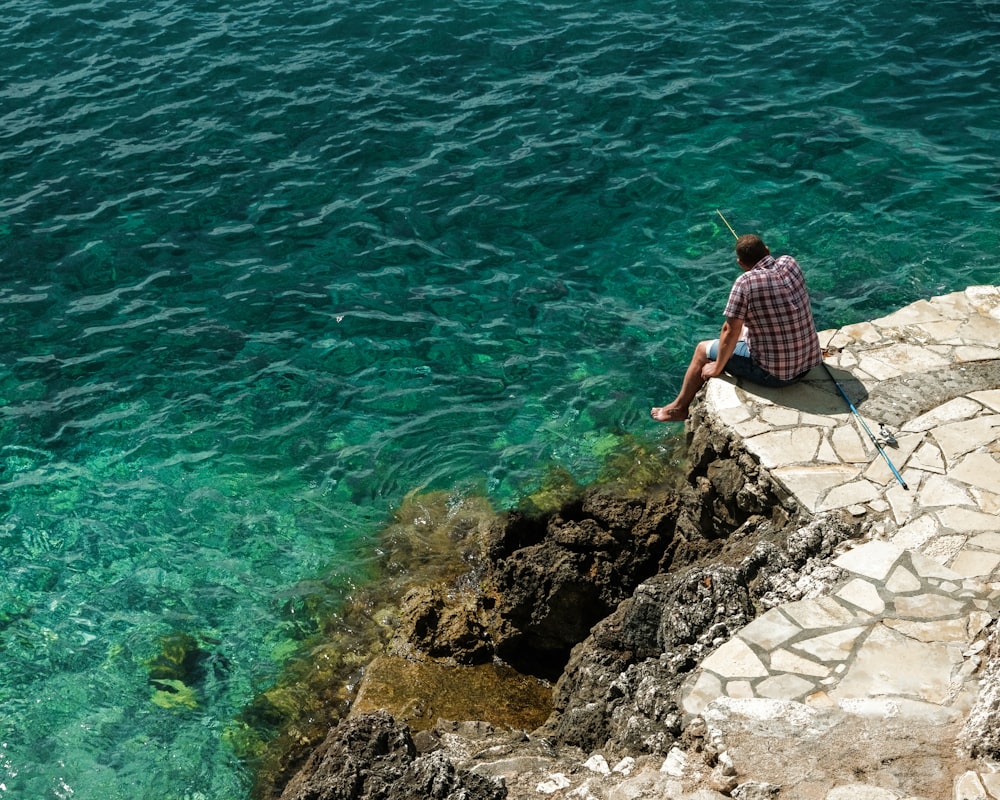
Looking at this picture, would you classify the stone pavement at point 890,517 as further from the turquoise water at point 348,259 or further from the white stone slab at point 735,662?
the turquoise water at point 348,259

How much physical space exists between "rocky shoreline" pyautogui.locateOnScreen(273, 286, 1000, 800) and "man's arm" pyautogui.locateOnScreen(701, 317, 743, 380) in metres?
0.47

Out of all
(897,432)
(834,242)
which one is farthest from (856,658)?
(834,242)

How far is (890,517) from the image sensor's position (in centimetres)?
865

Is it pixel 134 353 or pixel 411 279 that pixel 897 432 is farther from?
pixel 134 353

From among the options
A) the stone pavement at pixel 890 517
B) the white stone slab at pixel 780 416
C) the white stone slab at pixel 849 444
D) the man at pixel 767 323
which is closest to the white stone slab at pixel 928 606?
the stone pavement at pixel 890 517

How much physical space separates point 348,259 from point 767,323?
781 cm

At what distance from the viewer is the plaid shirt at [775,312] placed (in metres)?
9.99

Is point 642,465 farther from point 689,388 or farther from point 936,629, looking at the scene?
point 936,629

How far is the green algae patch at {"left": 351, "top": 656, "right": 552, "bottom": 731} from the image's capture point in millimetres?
9445

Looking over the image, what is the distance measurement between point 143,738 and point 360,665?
7.25ft

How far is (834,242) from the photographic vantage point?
15.2 meters

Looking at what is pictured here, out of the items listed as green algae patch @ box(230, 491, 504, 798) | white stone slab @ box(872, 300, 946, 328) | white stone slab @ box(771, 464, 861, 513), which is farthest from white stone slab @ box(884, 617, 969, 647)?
white stone slab @ box(872, 300, 946, 328)


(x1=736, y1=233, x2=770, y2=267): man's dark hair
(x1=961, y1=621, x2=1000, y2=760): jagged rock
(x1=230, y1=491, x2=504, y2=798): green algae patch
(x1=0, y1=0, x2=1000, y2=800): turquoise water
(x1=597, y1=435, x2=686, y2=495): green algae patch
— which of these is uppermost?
(x1=736, y1=233, x2=770, y2=267): man's dark hair

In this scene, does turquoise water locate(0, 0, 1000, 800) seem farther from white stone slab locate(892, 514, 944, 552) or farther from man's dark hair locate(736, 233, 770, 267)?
white stone slab locate(892, 514, 944, 552)
